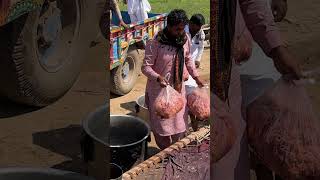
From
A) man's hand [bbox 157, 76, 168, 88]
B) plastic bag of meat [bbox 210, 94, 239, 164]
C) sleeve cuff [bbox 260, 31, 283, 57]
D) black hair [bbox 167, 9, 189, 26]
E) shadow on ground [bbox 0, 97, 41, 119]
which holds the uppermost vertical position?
sleeve cuff [bbox 260, 31, 283, 57]

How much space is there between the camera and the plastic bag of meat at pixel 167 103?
4.26 m

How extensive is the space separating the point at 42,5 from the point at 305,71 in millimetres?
1579

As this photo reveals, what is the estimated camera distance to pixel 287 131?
178 cm

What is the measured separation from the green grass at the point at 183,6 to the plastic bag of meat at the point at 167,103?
7740 millimetres

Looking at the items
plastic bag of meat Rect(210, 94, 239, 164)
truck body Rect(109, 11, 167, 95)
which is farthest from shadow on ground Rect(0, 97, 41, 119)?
truck body Rect(109, 11, 167, 95)

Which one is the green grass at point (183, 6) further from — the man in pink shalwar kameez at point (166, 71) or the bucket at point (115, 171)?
the bucket at point (115, 171)

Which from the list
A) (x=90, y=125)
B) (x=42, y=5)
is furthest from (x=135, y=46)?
(x=42, y=5)

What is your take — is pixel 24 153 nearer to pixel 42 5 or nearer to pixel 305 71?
pixel 42 5

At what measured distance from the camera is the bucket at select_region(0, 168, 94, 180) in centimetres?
286

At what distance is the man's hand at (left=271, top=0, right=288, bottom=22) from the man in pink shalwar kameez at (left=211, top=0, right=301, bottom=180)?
0.02m

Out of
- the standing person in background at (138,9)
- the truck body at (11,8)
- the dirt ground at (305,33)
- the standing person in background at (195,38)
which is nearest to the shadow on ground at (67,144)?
the truck body at (11,8)

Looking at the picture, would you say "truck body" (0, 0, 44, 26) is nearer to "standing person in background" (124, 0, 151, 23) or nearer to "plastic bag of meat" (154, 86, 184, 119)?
"plastic bag of meat" (154, 86, 184, 119)

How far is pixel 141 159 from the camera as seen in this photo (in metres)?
4.27

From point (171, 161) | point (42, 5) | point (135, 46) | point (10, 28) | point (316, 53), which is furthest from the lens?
point (135, 46)
